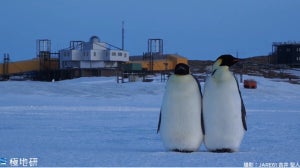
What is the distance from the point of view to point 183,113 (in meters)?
8.90

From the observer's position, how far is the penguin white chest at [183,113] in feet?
29.1

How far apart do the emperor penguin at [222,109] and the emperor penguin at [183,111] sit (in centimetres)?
16

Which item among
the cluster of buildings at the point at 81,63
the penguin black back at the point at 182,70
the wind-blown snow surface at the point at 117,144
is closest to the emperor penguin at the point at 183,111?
the penguin black back at the point at 182,70

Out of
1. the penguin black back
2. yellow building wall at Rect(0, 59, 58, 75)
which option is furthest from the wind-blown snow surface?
yellow building wall at Rect(0, 59, 58, 75)

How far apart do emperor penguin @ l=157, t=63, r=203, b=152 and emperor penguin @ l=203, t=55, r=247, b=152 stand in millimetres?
158

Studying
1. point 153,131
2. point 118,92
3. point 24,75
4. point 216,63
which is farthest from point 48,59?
point 216,63

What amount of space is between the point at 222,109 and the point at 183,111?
618 millimetres

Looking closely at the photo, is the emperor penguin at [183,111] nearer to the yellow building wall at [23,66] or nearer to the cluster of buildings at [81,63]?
the cluster of buildings at [81,63]

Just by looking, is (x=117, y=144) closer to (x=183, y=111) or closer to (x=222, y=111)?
(x=183, y=111)

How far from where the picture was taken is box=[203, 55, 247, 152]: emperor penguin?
29.3ft

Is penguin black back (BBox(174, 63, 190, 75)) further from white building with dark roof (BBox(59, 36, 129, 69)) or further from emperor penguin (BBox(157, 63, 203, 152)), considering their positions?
white building with dark roof (BBox(59, 36, 129, 69))

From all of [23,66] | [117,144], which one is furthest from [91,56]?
[117,144]

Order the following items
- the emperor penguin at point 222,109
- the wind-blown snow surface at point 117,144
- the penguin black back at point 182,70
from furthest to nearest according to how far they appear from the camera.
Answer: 1. the emperor penguin at point 222,109
2. the penguin black back at point 182,70
3. the wind-blown snow surface at point 117,144

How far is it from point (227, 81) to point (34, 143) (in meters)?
4.26
